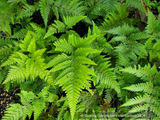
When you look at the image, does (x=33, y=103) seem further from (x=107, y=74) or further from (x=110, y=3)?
(x=110, y=3)

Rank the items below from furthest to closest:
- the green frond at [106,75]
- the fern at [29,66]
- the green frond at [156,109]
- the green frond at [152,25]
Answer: the green frond at [152,25] < the green frond at [156,109] < the green frond at [106,75] < the fern at [29,66]

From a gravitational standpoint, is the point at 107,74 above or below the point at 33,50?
below

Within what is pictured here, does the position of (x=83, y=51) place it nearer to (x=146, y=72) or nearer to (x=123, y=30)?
(x=123, y=30)

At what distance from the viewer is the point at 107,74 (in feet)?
6.29

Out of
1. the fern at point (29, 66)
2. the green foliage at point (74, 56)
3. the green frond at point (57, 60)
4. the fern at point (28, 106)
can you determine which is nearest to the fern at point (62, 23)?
→ the green foliage at point (74, 56)

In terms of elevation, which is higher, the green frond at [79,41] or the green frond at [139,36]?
the green frond at [139,36]

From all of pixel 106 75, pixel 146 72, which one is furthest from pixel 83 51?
pixel 146 72

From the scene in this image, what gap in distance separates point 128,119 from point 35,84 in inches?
78.2

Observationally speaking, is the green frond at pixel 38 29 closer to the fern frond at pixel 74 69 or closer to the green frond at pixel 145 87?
the fern frond at pixel 74 69

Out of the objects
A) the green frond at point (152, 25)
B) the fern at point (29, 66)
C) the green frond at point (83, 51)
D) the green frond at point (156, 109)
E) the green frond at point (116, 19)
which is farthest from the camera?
the green frond at point (116, 19)

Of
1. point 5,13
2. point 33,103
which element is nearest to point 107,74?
point 33,103

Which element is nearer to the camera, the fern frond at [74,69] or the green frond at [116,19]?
the fern frond at [74,69]

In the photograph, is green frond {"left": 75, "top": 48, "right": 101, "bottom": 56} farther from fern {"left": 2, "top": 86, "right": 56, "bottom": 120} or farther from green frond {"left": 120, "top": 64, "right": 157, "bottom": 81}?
green frond {"left": 120, "top": 64, "right": 157, "bottom": 81}

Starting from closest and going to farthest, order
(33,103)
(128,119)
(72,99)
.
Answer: (72,99)
(33,103)
(128,119)
